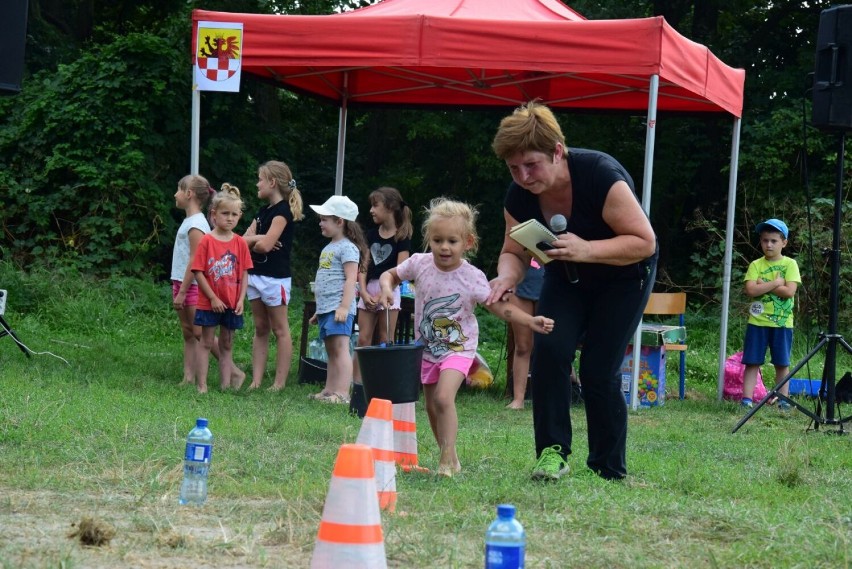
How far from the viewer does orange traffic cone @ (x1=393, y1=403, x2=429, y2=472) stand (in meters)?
5.02

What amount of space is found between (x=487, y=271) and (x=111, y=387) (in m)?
10.9

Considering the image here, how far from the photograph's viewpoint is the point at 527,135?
452 cm

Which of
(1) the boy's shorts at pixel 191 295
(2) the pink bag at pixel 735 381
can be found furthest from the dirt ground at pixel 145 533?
(2) the pink bag at pixel 735 381

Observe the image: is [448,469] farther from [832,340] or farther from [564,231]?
[832,340]

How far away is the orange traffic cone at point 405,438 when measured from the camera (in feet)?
16.5

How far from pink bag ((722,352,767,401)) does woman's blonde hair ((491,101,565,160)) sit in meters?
6.36

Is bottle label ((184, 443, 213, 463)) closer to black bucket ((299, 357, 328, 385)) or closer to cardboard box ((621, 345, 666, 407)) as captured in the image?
black bucket ((299, 357, 328, 385))

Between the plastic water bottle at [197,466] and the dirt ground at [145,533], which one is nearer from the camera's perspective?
the dirt ground at [145,533]

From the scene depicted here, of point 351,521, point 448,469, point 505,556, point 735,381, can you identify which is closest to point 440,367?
point 448,469

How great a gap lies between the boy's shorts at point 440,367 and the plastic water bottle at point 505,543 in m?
2.39

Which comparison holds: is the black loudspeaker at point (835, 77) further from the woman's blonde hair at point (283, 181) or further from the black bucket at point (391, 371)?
the black bucket at point (391, 371)

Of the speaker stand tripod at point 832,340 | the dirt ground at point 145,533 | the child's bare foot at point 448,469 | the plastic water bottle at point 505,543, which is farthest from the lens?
the speaker stand tripod at point 832,340

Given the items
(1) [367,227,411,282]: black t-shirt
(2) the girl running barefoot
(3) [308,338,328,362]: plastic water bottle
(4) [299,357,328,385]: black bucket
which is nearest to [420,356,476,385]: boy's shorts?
(2) the girl running barefoot

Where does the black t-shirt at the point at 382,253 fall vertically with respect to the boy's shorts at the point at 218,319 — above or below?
above
